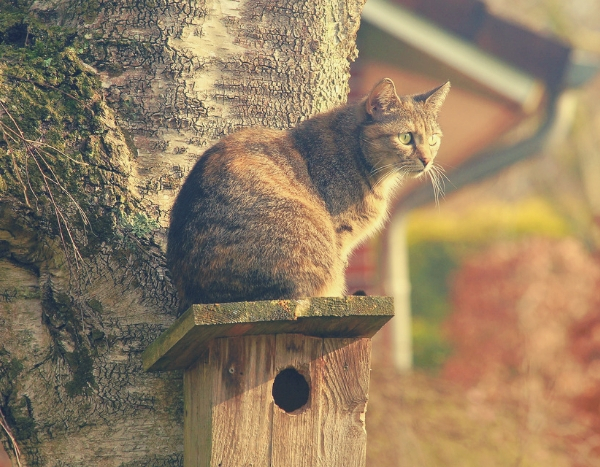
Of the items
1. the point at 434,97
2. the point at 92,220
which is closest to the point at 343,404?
the point at 92,220

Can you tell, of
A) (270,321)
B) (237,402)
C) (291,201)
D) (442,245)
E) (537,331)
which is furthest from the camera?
(442,245)

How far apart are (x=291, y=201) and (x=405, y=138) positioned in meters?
0.83

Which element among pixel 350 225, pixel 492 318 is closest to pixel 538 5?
pixel 492 318

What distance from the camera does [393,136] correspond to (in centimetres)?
324

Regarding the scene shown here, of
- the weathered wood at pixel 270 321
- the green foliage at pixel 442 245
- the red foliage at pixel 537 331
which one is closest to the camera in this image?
the weathered wood at pixel 270 321

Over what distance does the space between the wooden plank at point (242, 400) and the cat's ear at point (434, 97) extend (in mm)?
1516

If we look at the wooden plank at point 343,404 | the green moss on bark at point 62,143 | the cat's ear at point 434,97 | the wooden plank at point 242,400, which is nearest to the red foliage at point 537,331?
the cat's ear at point 434,97

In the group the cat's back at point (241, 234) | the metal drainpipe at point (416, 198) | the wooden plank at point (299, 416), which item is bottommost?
the wooden plank at point (299, 416)

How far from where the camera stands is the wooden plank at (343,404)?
2520 millimetres

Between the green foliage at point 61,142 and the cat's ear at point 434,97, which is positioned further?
the cat's ear at point 434,97

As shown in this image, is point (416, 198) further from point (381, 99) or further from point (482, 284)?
point (381, 99)

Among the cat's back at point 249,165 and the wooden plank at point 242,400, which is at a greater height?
the cat's back at point 249,165

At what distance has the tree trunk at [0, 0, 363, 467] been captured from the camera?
2.69m

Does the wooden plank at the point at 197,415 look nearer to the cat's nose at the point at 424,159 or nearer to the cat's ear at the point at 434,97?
the cat's nose at the point at 424,159
